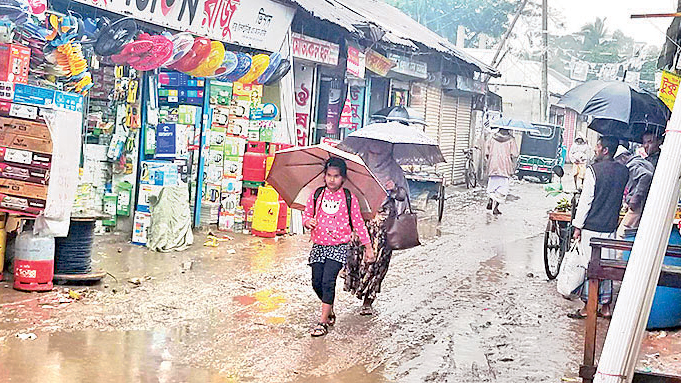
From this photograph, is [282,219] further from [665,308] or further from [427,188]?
[665,308]

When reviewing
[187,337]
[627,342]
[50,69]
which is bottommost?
[187,337]

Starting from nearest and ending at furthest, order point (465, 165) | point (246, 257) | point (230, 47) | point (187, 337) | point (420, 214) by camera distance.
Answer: point (187, 337)
point (246, 257)
point (230, 47)
point (420, 214)
point (465, 165)

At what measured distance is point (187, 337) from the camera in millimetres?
7305

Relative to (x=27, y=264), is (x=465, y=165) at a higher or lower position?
higher

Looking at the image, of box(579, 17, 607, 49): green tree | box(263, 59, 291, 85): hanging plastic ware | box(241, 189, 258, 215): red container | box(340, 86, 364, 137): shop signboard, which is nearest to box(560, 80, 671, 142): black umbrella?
box(263, 59, 291, 85): hanging plastic ware

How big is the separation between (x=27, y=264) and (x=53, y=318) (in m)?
1.04

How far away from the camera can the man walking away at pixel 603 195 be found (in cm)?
909

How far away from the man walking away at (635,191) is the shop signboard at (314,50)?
7463 mm

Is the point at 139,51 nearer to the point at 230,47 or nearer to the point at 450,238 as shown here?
the point at 230,47

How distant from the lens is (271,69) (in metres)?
13.4

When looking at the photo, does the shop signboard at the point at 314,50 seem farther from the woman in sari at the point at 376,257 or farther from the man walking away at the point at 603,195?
the man walking away at the point at 603,195

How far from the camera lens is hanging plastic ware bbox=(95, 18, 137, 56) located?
381 inches

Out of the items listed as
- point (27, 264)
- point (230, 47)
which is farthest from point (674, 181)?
point (230, 47)

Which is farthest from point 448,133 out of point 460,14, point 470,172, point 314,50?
point 460,14
